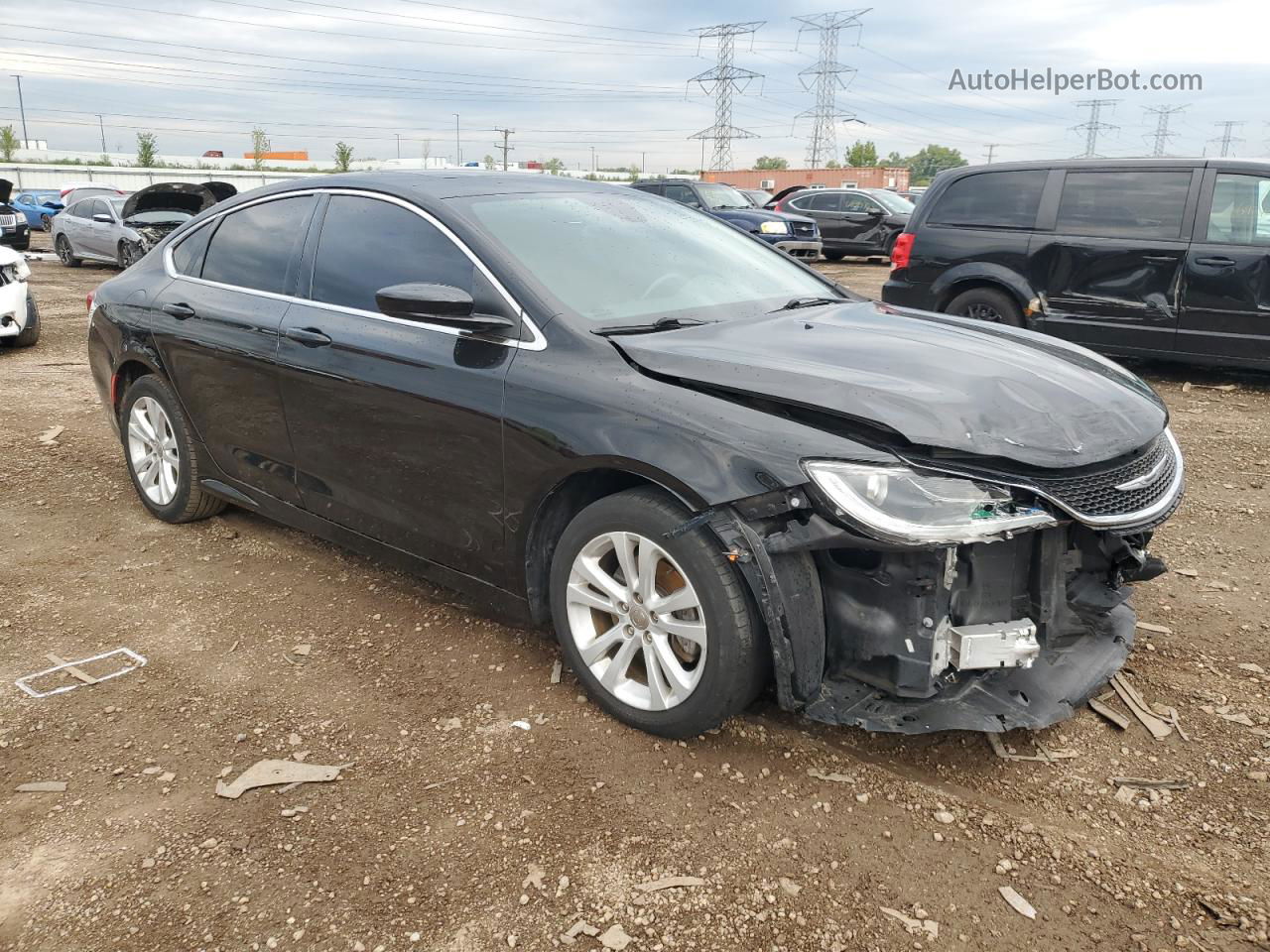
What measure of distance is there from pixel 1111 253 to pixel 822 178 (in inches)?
1868

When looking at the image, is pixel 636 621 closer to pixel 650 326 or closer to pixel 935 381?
pixel 650 326

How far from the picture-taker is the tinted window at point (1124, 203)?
296 inches

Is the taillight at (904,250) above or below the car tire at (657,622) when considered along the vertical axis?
above

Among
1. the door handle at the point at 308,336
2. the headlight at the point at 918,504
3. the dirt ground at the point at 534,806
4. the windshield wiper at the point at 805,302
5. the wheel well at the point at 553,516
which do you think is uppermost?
the windshield wiper at the point at 805,302

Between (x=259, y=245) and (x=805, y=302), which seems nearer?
(x=805, y=302)

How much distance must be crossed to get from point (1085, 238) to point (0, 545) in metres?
7.70

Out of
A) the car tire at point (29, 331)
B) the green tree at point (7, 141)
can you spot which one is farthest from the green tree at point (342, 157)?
the car tire at point (29, 331)

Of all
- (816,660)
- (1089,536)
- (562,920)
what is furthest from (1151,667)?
(562,920)

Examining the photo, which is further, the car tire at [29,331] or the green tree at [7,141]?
the green tree at [7,141]

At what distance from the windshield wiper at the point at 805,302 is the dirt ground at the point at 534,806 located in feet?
4.88

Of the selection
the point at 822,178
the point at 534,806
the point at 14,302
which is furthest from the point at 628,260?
the point at 822,178

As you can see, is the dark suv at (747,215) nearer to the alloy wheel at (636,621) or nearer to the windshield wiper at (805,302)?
the windshield wiper at (805,302)

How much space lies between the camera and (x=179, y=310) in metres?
4.41

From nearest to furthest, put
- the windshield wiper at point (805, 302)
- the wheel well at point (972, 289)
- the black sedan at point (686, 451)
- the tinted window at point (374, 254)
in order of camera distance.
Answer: the black sedan at point (686, 451), the tinted window at point (374, 254), the windshield wiper at point (805, 302), the wheel well at point (972, 289)
